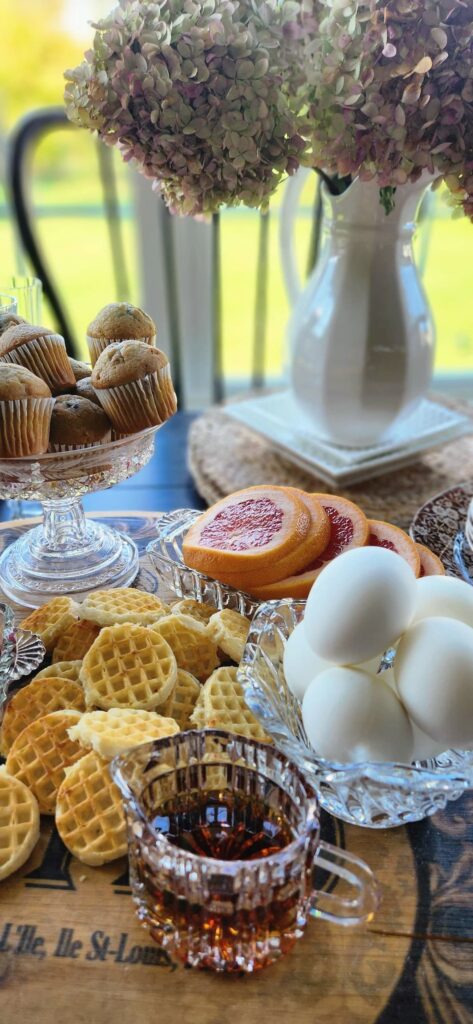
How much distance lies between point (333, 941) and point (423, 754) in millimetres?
133

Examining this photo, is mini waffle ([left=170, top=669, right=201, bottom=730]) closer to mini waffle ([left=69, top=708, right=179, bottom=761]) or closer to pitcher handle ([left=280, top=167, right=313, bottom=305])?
mini waffle ([left=69, top=708, right=179, bottom=761])

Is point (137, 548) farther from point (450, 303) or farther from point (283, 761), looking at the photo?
point (450, 303)

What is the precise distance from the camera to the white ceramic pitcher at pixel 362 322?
1.09m

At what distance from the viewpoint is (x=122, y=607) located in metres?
0.76

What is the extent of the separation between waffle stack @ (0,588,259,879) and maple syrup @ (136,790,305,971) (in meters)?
0.06

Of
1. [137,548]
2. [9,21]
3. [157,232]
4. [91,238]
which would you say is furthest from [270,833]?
[91,238]

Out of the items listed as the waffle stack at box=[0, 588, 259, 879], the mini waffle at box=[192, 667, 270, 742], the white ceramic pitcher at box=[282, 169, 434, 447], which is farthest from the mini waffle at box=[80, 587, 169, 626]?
the white ceramic pitcher at box=[282, 169, 434, 447]

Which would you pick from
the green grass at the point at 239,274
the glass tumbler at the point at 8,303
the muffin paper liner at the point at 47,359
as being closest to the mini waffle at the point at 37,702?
the muffin paper liner at the point at 47,359

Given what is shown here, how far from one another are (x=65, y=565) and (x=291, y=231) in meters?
0.66

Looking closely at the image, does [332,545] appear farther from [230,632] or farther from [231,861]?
[231,861]

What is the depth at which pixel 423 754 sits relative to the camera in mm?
569

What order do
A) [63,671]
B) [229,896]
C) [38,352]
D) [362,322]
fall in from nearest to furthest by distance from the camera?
[229,896] < [63,671] < [38,352] < [362,322]

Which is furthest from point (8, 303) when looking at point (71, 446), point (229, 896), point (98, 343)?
point (229, 896)

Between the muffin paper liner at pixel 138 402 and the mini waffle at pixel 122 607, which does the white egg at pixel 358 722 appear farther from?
the muffin paper liner at pixel 138 402
